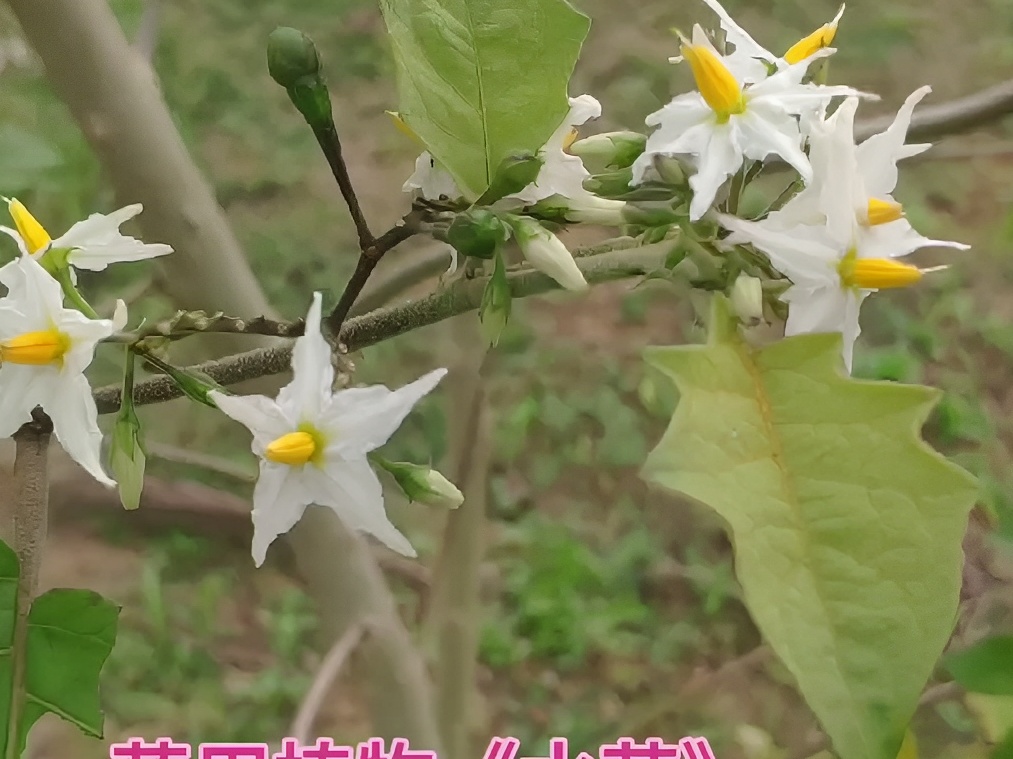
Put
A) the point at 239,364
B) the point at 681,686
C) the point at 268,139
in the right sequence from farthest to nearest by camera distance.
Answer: the point at 268,139
the point at 681,686
the point at 239,364

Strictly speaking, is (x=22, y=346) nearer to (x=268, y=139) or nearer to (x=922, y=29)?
(x=268, y=139)

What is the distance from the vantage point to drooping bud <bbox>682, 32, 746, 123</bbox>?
28 cm

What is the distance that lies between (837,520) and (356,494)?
14 centimetres

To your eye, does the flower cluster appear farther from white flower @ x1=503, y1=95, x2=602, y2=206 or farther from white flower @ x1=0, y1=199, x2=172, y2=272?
white flower @ x1=0, y1=199, x2=172, y2=272

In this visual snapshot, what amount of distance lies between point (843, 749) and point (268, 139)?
129 cm

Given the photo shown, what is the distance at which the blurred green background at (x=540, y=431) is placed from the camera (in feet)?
3.92

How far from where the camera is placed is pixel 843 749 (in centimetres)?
25

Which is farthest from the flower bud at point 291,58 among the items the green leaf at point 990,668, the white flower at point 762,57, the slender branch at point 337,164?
the green leaf at point 990,668

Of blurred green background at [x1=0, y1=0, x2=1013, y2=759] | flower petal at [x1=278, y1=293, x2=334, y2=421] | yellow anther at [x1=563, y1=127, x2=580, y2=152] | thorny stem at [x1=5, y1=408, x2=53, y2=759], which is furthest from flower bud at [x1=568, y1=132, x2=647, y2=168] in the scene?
blurred green background at [x1=0, y1=0, x2=1013, y2=759]

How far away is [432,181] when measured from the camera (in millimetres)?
338

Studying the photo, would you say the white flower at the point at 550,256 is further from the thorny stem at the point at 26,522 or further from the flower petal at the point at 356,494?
the thorny stem at the point at 26,522

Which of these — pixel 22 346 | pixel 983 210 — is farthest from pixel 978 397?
pixel 22 346

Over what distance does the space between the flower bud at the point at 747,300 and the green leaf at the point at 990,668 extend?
0.32 meters

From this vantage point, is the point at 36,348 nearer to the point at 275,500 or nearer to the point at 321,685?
the point at 275,500
